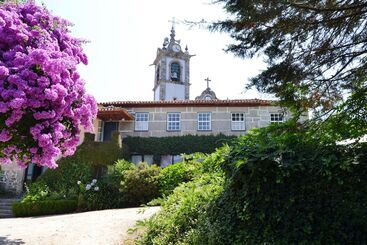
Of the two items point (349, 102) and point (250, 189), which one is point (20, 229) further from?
point (349, 102)

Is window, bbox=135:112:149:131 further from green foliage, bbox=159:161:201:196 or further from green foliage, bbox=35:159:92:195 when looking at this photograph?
green foliage, bbox=159:161:201:196

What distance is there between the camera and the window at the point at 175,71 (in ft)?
129

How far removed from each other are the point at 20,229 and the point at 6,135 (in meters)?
4.40

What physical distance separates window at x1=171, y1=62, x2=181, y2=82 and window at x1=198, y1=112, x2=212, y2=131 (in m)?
16.7

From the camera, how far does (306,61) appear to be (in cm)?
595

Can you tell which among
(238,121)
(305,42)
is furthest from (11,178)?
(305,42)

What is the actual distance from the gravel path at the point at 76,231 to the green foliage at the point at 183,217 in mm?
1460

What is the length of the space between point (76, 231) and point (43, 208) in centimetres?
626

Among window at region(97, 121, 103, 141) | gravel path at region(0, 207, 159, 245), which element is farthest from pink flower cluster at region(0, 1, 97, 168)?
window at region(97, 121, 103, 141)

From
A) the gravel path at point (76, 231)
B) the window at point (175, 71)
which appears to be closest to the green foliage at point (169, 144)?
the gravel path at point (76, 231)

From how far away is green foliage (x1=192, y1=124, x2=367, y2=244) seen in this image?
4043mm

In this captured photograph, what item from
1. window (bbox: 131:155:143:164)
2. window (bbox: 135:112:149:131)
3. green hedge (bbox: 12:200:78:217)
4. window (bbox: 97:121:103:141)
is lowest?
green hedge (bbox: 12:200:78:217)

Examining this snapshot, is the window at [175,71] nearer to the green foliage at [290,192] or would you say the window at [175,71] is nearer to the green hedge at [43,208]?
the green hedge at [43,208]

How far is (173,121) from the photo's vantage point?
23.4 meters
